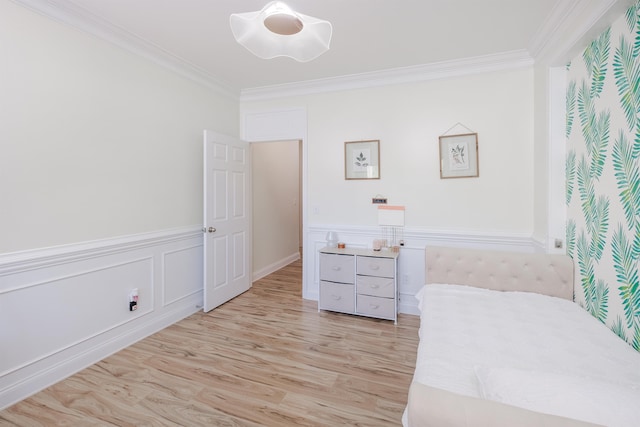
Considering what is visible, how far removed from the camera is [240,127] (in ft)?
13.2

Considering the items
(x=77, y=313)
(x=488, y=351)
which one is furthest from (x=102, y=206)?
(x=488, y=351)

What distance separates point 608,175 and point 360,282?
2117mm

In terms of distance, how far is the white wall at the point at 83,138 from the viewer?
6.29 feet

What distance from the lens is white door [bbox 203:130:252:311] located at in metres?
3.30

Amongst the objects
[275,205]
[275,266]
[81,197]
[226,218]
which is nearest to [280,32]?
[81,197]

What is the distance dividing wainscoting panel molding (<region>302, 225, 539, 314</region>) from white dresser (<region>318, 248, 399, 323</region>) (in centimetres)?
24

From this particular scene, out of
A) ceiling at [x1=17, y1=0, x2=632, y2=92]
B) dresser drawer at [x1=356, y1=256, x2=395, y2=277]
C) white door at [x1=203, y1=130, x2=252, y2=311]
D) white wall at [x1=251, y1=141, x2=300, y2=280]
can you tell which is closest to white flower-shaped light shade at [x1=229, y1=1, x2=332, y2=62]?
ceiling at [x1=17, y1=0, x2=632, y2=92]

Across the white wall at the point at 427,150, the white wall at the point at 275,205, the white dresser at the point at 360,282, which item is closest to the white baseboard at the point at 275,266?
the white wall at the point at 275,205

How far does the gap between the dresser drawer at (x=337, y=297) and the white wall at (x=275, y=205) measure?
1.52 m

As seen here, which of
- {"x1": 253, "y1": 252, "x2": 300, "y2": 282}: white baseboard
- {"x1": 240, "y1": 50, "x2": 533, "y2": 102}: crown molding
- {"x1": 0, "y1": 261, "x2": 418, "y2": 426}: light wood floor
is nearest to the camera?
{"x1": 0, "y1": 261, "x2": 418, "y2": 426}: light wood floor

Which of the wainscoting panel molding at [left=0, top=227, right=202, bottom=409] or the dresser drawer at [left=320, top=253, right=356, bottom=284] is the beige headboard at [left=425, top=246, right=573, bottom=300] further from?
the wainscoting panel molding at [left=0, top=227, right=202, bottom=409]

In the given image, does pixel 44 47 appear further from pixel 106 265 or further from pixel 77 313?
pixel 77 313

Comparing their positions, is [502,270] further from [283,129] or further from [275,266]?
[275,266]

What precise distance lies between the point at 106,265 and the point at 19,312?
23.1 inches
